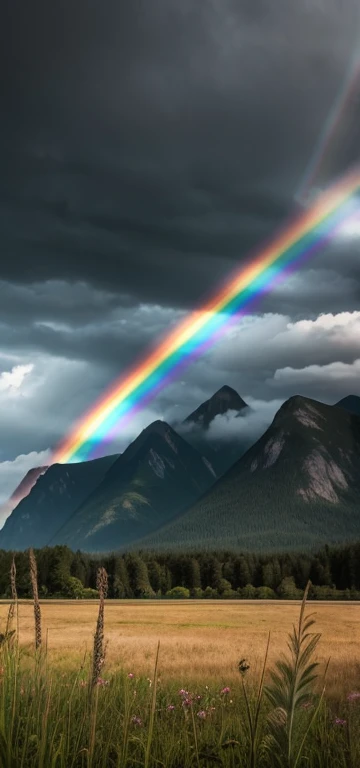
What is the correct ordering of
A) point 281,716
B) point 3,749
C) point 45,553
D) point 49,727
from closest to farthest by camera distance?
point 281,716
point 3,749
point 49,727
point 45,553

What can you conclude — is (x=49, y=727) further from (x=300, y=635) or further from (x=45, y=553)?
(x=45, y=553)

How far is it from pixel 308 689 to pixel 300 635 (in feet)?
1.31

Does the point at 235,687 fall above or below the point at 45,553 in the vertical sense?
below

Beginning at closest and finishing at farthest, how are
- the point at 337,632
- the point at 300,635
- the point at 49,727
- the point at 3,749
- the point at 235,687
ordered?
the point at 300,635 < the point at 3,749 < the point at 49,727 < the point at 235,687 < the point at 337,632

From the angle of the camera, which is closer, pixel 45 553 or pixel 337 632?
pixel 337 632

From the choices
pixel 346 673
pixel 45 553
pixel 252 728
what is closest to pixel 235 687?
pixel 346 673

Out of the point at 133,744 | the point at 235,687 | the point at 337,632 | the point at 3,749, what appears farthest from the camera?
the point at 337,632

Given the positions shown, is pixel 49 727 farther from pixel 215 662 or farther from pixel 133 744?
pixel 215 662

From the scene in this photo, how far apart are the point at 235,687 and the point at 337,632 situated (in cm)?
4185

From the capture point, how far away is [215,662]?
2781cm

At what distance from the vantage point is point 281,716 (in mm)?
4145

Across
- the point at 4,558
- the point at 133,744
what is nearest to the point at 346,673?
the point at 133,744

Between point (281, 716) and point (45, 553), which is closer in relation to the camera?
point (281, 716)

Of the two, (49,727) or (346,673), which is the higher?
(49,727)
